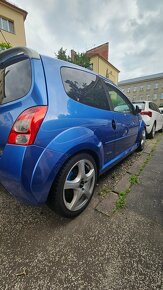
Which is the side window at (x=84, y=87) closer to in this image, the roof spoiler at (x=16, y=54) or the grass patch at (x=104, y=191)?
the roof spoiler at (x=16, y=54)

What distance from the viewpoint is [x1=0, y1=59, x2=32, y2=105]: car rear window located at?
135 centimetres

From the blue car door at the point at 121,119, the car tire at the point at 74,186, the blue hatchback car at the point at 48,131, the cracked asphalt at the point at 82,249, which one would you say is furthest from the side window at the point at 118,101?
the cracked asphalt at the point at 82,249

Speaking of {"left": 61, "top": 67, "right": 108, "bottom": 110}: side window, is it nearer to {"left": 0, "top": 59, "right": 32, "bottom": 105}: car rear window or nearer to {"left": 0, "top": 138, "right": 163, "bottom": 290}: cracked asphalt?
{"left": 0, "top": 59, "right": 32, "bottom": 105}: car rear window

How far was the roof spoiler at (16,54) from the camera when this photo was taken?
1383mm

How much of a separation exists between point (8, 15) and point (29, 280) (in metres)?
18.4

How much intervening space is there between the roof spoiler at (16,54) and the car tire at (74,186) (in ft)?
3.41

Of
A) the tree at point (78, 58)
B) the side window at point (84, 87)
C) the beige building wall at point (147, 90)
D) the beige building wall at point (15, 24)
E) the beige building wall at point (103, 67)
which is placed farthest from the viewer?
the beige building wall at point (147, 90)

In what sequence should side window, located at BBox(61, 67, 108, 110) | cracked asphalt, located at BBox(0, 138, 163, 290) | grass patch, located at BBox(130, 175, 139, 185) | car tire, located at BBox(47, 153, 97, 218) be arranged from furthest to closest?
grass patch, located at BBox(130, 175, 139, 185)
side window, located at BBox(61, 67, 108, 110)
car tire, located at BBox(47, 153, 97, 218)
cracked asphalt, located at BBox(0, 138, 163, 290)

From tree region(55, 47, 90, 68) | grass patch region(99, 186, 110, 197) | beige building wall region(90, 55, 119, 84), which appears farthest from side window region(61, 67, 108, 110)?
beige building wall region(90, 55, 119, 84)

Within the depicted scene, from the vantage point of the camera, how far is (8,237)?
1512 mm

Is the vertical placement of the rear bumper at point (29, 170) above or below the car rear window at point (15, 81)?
below

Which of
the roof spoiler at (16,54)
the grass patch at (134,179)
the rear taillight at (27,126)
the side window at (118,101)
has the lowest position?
the grass patch at (134,179)

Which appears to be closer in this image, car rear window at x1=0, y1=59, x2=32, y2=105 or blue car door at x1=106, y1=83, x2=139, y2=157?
car rear window at x1=0, y1=59, x2=32, y2=105

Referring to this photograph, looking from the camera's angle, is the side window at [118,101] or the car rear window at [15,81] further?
the side window at [118,101]
